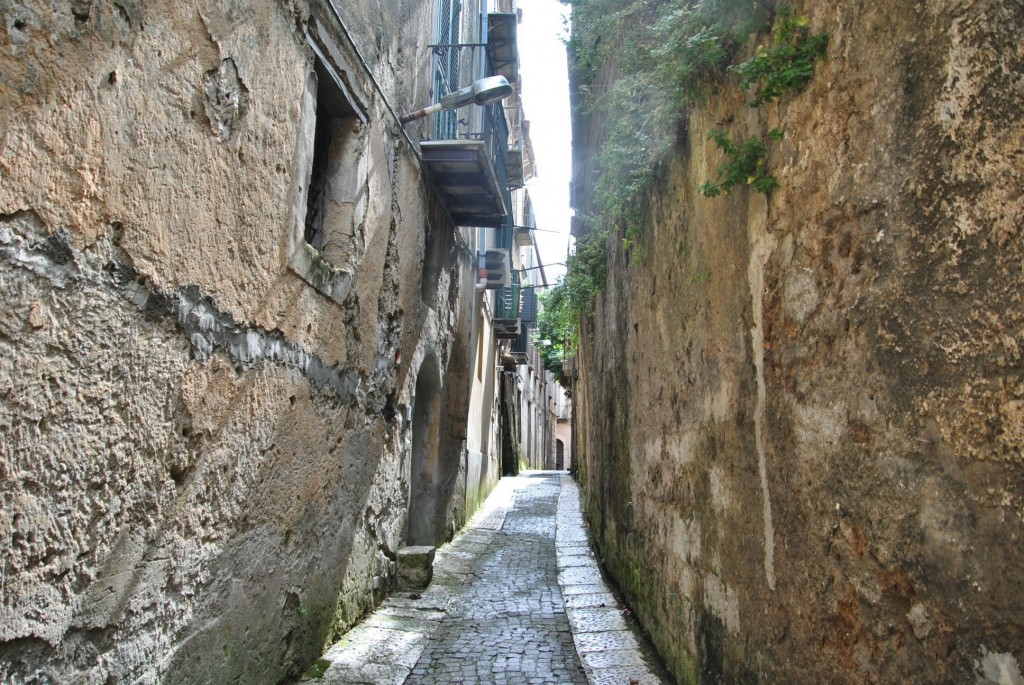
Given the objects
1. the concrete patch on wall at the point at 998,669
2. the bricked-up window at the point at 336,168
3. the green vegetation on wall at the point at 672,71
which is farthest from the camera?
the bricked-up window at the point at 336,168

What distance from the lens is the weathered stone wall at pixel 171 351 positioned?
7.29 ft

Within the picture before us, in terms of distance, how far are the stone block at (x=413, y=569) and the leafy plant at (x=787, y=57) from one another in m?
4.71

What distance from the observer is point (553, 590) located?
6.34m

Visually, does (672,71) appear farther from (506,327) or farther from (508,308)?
(506,327)

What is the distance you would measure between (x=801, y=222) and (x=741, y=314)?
557 mm

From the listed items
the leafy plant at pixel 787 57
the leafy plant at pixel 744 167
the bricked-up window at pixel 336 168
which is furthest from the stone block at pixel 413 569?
the leafy plant at pixel 787 57

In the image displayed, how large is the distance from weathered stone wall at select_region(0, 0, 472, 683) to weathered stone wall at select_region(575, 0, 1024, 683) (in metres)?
1.96

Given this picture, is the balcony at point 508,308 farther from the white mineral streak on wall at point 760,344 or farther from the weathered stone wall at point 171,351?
the white mineral streak on wall at point 760,344

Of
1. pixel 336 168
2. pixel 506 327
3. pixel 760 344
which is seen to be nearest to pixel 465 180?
pixel 336 168

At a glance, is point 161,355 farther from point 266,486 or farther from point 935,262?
point 935,262

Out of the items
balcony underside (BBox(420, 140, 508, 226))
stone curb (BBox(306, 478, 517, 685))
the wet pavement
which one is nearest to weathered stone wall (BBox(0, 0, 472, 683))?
stone curb (BBox(306, 478, 517, 685))

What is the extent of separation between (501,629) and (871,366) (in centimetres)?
375

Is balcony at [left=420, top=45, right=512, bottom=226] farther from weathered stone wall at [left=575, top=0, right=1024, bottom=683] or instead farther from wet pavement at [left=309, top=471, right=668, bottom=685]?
weathered stone wall at [left=575, top=0, right=1024, bottom=683]

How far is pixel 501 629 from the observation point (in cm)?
519
